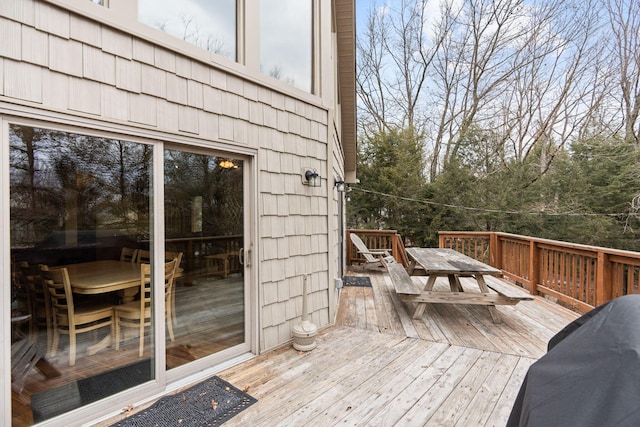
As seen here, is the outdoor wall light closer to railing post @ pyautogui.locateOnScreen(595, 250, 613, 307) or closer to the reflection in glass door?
the reflection in glass door

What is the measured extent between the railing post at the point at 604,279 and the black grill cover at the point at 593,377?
352 centimetres

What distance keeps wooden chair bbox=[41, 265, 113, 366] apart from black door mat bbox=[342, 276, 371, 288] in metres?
4.19

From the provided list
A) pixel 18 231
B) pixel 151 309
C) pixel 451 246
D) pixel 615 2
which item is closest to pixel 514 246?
pixel 451 246

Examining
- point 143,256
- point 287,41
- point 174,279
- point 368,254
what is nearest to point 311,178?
point 287,41

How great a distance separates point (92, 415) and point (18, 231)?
1.29 metres

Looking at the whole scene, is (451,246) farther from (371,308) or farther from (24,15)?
(24,15)

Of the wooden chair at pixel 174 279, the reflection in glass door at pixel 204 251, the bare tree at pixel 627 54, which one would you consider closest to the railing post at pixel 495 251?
the reflection in glass door at pixel 204 251

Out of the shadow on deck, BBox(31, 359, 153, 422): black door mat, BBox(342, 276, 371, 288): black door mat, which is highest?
BBox(31, 359, 153, 422): black door mat

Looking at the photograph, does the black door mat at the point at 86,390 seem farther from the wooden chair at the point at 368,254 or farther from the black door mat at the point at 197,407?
the wooden chair at the point at 368,254

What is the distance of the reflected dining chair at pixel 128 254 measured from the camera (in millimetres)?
2293

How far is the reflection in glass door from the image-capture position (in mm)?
2434

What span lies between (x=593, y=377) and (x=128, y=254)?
2699 millimetres

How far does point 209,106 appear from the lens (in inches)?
102

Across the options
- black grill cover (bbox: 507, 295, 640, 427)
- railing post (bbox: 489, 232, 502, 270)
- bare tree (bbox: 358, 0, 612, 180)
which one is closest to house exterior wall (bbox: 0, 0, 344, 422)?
black grill cover (bbox: 507, 295, 640, 427)
